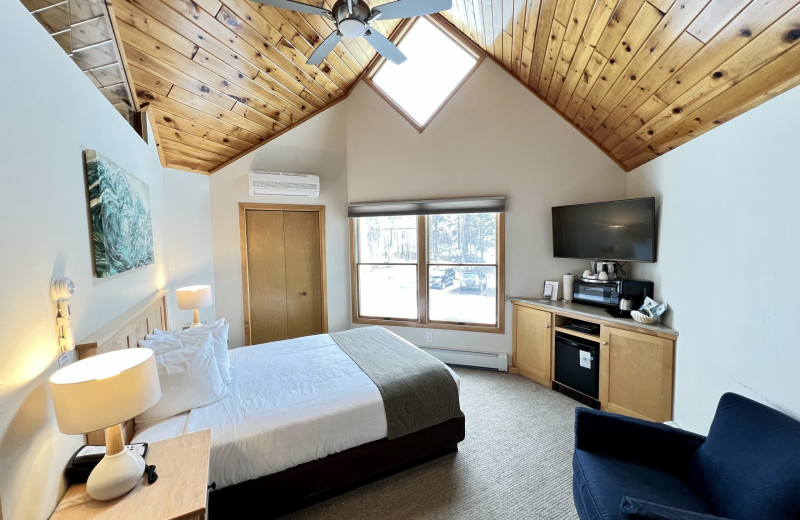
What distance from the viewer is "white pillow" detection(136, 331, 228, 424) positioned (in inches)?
72.4

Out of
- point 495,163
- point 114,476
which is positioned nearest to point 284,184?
point 495,163

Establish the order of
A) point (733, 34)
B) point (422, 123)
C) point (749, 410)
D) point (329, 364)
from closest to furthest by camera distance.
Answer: point (749, 410), point (733, 34), point (329, 364), point (422, 123)

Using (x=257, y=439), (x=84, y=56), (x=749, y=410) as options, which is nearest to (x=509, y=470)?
(x=749, y=410)

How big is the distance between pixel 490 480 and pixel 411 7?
3.08 metres

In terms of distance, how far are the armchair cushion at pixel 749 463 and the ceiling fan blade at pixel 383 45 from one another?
293 cm

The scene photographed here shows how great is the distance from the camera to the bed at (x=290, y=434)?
169 cm

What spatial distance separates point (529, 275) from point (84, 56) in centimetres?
410

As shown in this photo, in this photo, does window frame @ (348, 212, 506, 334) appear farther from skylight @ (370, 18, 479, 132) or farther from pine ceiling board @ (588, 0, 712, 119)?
pine ceiling board @ (588, 0, 712, 119)

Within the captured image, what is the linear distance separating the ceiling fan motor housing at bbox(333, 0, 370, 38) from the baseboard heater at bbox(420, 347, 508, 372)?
3.43 metres

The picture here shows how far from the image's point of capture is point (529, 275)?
379 centimetres

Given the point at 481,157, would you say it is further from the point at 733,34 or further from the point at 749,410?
the point at 749,410

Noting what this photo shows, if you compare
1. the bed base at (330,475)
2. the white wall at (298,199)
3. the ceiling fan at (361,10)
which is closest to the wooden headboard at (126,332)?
the bed base at (330,475)

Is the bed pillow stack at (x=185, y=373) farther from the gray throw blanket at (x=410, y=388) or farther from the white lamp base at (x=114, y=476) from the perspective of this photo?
the gray throw blanket at (x=410, y=388)

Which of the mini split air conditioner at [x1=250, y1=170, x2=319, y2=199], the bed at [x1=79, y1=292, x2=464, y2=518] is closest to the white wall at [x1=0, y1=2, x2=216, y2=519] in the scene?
the bed at [x1=79, y1=292, x2=464, y2=518]
